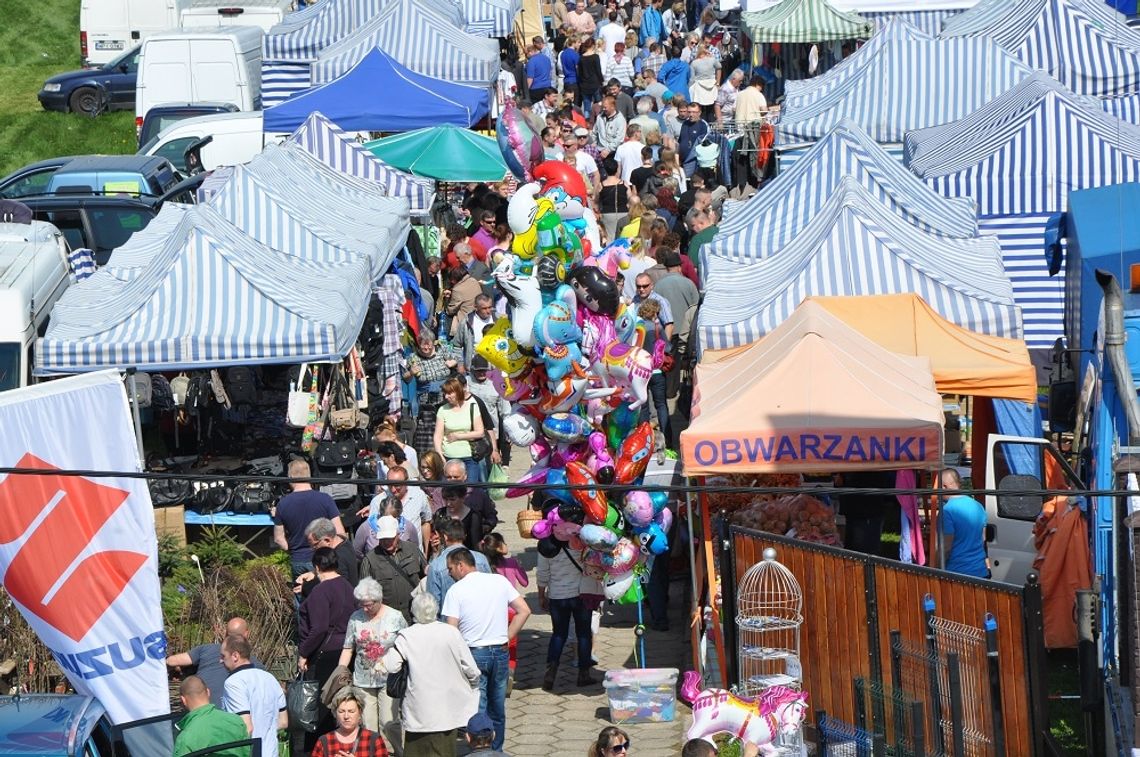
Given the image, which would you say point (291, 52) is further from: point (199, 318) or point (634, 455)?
point (634, 455)

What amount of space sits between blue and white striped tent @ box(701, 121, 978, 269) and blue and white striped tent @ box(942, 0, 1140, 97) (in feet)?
21.4

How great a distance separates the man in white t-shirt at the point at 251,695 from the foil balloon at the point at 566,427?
2.56 m

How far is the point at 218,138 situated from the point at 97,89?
8.46 m

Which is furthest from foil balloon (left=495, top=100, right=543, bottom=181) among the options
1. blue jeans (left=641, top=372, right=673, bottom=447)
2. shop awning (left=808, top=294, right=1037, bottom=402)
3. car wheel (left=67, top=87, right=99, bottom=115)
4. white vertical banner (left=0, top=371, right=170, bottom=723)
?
car wheel (left=67, top=87, right=99, bottom=115)

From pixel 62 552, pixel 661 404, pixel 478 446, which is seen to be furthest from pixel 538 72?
pixel 62 552

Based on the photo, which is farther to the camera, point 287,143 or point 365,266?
point 287,143

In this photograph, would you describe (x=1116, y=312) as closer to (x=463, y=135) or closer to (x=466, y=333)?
(x=466, y=333)

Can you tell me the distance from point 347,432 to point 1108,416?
22.3 feet

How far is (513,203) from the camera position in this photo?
1200 centimetres

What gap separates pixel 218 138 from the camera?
2519cm

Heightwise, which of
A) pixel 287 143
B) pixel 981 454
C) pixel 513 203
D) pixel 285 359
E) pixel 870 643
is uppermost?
pixel 287 143

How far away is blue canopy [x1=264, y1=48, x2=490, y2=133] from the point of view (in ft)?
73.0

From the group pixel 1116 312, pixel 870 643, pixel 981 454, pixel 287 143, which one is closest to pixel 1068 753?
pixel 870 643

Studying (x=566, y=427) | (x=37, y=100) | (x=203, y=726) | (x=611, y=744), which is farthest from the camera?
(x=37, y=100)
